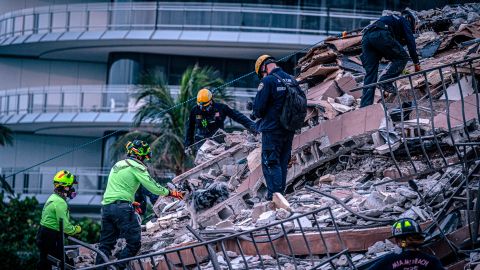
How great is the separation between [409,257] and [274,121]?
478cm

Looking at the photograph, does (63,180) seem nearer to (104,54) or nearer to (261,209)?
(261,209)

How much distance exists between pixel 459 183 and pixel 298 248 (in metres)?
1.86

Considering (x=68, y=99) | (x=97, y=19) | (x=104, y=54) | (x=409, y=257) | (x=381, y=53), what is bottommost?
(x=409, y=257)

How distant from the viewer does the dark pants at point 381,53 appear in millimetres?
16172

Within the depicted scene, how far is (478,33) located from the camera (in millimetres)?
17953

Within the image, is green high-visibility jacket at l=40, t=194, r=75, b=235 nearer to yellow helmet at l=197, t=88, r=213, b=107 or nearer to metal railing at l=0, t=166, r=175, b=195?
yellow helmet at l=197, t=88, r=213, b=107

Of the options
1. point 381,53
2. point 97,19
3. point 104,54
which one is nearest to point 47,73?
point 104,54

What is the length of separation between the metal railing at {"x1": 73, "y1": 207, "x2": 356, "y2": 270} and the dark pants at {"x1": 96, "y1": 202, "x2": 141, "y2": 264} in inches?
27.3

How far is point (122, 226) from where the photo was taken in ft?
46.9

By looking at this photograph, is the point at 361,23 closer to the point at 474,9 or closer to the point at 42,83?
the point at 42,83

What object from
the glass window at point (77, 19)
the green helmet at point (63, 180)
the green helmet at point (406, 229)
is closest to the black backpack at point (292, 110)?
the green helmet at point (63, 180)

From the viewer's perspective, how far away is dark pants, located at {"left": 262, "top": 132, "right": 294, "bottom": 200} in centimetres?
1478

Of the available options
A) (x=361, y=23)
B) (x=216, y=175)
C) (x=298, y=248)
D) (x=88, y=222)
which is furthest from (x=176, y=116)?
(x=298, y=248)

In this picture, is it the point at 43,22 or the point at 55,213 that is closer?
the point at 55,213
